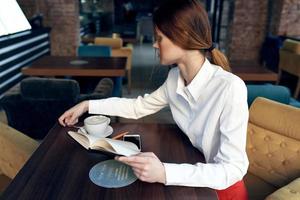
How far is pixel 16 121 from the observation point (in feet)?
8.10

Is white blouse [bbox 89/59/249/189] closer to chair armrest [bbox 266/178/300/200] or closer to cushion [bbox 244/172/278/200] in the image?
chair armrest [bbox 266/178/300/200]

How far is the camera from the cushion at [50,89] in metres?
2.13

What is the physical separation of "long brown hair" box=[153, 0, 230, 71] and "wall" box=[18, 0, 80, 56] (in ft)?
16.0

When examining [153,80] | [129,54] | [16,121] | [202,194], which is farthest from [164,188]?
[153,80]

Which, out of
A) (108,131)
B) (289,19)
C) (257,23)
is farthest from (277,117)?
(257,23)

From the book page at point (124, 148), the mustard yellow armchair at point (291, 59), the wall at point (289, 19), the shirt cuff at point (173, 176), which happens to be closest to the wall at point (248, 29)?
the wall at point (289, 19)

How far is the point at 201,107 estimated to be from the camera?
1.13 m

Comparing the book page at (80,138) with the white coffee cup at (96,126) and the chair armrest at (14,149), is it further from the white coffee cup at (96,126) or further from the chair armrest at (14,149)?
the chair armrest at (14,149)

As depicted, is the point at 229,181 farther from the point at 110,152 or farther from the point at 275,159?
the point at 275,159

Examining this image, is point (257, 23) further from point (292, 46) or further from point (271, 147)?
point (271, 147)

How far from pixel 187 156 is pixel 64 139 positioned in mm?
535

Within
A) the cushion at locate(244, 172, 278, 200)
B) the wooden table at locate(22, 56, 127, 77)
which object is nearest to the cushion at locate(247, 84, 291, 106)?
the cushion at locate(244, 172, 278, 200)

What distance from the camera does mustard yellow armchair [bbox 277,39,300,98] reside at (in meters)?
4.23

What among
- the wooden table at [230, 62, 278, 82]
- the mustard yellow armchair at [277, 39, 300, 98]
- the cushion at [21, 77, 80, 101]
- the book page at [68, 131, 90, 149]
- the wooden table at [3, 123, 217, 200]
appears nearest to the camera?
the wooden table at [3, 123, 217, 200]
